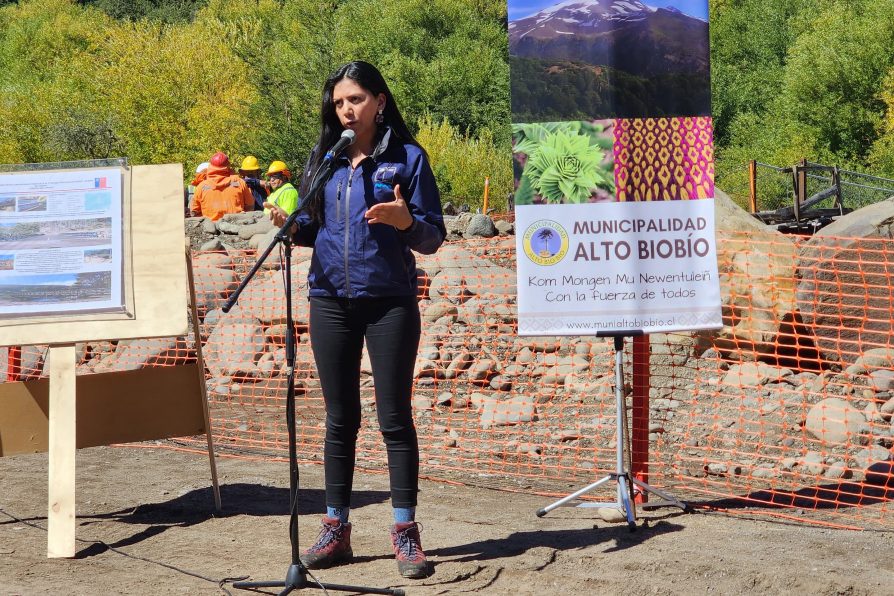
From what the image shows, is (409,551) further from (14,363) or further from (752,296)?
(752,296)

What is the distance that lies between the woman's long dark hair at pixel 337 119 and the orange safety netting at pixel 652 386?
1.81 m

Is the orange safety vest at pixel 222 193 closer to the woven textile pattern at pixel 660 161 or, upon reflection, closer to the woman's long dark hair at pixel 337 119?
the woven textile pattern at pixel 660 161

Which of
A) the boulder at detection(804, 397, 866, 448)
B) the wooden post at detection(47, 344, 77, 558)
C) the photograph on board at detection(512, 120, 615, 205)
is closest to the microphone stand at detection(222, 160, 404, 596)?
the wooden post at detection(47, 344, 77, 558)

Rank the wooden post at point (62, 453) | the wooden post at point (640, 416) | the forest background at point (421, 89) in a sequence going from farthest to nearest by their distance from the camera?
the forest background at point (421, 89) < the wooden post at point (640, 416) < the wooden post at point (62, 453)

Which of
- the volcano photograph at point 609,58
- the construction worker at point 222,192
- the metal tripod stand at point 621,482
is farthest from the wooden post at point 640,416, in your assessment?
the construction worker at point 222,192

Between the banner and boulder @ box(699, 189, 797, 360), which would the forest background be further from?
the banner

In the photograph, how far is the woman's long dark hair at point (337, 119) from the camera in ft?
14.1

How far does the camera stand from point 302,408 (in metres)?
9.12

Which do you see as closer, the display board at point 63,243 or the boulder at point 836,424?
the display board at point 63,243

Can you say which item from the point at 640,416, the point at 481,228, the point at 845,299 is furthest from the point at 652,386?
the point at 481,228

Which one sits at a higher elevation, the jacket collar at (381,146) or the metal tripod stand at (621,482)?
the jacket collar at (381,146)

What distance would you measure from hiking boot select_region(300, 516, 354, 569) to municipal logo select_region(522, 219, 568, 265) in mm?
1504

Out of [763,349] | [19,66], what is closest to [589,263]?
[763,349]

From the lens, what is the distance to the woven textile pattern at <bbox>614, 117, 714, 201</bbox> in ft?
16.5
